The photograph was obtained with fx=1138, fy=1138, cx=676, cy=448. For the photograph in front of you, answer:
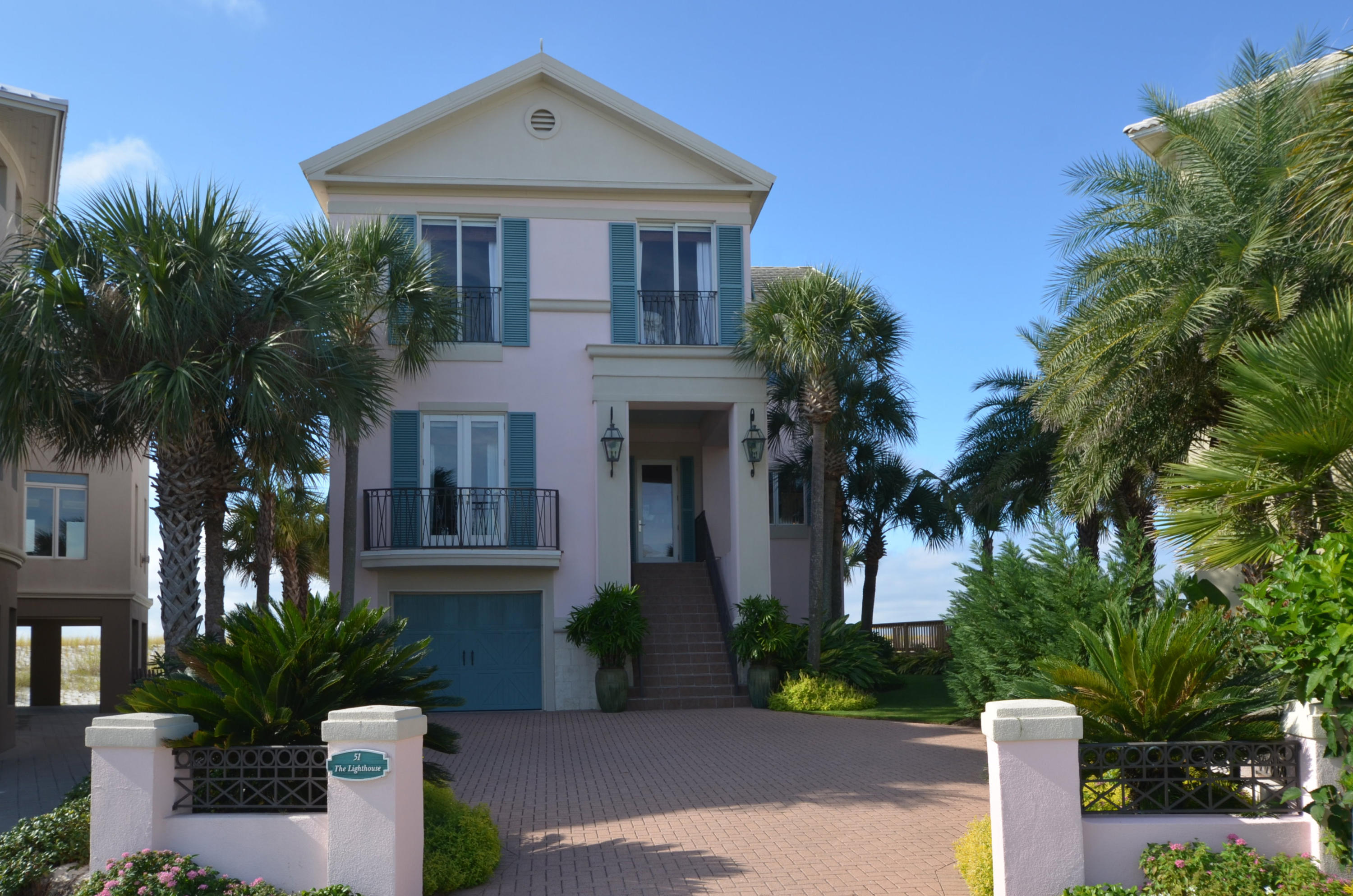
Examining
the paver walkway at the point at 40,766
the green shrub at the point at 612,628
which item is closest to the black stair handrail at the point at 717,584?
the green shrub at the point at 612,628

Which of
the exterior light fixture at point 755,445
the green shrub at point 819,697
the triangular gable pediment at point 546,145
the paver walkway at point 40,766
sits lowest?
the paver walkway at point 40,766

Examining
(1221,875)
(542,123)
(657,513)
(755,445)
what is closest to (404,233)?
(542,123)

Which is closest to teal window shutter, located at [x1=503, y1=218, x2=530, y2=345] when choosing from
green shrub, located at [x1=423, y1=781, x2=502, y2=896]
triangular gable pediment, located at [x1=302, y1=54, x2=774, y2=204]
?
triangular gable pediment, located at [x1=302, y1=54, x2=774, y2=204]

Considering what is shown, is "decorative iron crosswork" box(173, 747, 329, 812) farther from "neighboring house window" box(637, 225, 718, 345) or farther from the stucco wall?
"neighboring house window" box(637, 225, 718, 345)

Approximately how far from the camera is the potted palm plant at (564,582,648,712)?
18.5 meters

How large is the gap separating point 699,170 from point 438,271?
202 inches

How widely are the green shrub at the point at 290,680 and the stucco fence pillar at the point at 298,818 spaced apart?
31 cm

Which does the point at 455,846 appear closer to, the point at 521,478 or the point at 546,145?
the point at 521,478

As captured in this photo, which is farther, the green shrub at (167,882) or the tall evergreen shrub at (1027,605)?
the tall evergreen shrub at (1027,605)

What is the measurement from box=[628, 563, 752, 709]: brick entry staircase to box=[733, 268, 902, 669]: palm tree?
1.71 metres

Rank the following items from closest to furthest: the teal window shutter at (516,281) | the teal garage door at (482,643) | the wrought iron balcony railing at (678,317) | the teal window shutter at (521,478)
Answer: the teal garage door at (482,643) < the teal window shutter at (521,478) < the teal window shutter at (516,281) < the wrought iron balcony railing at (678,317)

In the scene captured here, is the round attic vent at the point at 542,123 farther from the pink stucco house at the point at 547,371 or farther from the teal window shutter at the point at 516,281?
the teal window shutter at the point at 516,281

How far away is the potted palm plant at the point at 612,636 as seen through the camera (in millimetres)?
18484

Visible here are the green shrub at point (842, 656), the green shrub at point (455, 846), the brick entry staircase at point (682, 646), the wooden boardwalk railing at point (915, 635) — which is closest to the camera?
the green shrub at point (455, 846)
